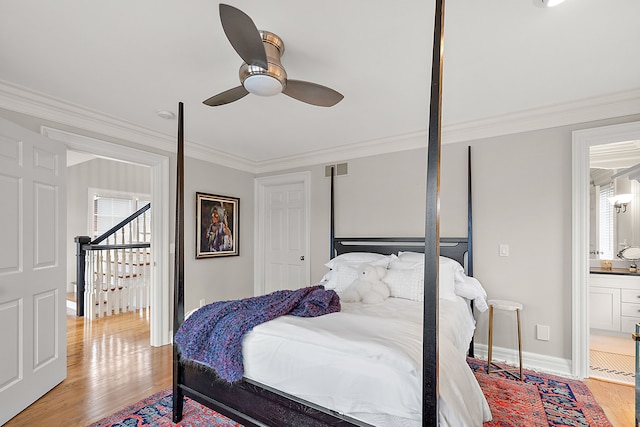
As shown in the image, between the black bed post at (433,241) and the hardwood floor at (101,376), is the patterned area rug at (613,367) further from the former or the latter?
the hardwood floor at (101,376)

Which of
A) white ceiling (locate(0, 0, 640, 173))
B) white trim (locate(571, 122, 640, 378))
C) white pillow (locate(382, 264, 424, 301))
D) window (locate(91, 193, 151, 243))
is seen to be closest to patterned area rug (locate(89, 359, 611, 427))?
white trim (locate(571, 122, 640, 378))

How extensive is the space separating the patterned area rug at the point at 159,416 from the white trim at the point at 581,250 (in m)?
2.85

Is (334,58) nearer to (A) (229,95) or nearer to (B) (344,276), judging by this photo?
(A) (229,95)

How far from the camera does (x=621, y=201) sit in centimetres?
441

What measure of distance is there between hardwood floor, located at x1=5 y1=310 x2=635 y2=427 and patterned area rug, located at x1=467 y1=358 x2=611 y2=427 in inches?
4.6

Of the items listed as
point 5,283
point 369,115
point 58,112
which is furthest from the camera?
point 369,115

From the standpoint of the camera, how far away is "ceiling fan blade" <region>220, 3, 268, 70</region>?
1.39 metres

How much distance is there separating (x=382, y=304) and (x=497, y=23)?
2.01 metres

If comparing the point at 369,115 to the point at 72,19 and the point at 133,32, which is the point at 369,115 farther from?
the point at 72,19

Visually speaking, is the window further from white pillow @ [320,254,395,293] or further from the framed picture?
white pillow @ [320,254,395,293]

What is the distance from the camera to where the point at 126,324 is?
4.47 metres

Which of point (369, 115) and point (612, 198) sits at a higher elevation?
point (369, 115)

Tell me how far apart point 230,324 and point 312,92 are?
153 centimetres

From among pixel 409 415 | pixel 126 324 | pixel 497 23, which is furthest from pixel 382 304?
pixel 126 324
